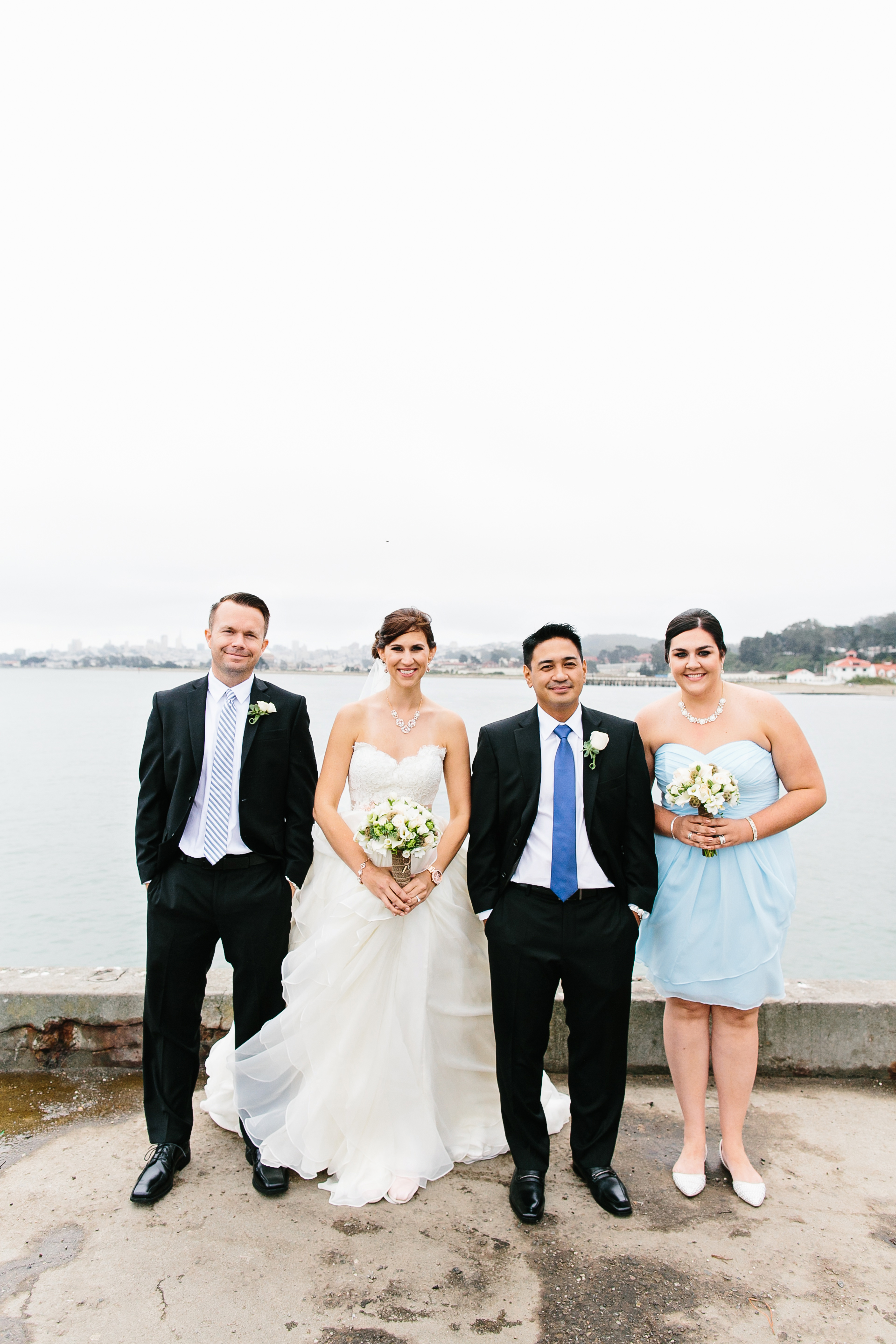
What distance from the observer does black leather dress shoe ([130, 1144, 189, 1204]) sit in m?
3.16

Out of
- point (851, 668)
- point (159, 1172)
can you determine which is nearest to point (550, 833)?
point (159, 1172)

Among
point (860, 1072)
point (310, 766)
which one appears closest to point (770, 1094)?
point (860, 1072)

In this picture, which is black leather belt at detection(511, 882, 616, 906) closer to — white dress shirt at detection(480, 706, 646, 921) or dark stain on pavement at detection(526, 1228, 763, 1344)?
white dress shirt at detection(480, 706, 646, 921)

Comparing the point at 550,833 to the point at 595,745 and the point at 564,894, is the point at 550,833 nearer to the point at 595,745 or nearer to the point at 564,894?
the point at 564,894

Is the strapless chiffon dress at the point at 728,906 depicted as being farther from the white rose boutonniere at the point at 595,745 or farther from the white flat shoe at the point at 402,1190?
the white flat shoe at the point at 402,1190

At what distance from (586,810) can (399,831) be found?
2.68ft

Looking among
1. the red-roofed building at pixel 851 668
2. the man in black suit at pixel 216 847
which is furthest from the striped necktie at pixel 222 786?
the red-roofed building at pixel 851 668

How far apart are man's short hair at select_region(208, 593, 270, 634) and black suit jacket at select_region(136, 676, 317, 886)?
0.93 ft

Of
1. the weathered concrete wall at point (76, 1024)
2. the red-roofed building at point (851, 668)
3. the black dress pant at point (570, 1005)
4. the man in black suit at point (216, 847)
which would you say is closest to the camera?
the black dress pant at point (570, 1005)

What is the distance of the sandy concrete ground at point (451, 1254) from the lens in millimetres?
2570

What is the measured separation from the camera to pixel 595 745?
135 inches

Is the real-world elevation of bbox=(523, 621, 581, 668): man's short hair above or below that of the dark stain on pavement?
above

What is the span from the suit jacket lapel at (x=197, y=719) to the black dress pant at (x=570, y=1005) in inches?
59.5

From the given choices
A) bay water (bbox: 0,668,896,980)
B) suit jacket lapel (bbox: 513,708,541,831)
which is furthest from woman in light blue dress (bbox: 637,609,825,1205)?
bay water (bbox: 0,668,896,980)
